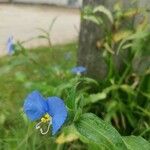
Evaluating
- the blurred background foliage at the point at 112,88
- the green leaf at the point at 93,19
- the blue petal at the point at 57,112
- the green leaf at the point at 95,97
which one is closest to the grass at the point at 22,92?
the blurred background foliage at the point at 112,88

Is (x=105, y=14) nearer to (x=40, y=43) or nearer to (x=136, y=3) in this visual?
(x=136, y=3)

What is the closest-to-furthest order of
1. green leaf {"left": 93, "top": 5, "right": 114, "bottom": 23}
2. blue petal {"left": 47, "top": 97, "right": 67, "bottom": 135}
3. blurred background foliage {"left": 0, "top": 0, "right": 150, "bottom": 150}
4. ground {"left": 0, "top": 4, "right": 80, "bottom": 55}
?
blue petal {"left": 47, "top": 97, "right": 67, "bottom": 135} → blurred background foliage {"left": 0, "top": 0, "right": 150, "bottom": 150} → green leaf {"left": 93, "top": 5, "right": 114, "bottom": 23} → ground {"left": 0, "top": 4, "right": 80, "bottom": 55}

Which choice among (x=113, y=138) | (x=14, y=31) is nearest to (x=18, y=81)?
(x=14, y=31)

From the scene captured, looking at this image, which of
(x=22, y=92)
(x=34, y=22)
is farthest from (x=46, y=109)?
(x=34, y=22)

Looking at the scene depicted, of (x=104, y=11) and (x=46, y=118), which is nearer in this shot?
(x=46, y=118)

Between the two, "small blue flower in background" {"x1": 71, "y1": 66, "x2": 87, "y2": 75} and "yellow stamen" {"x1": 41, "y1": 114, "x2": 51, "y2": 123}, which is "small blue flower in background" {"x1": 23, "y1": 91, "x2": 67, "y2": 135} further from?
"small blue flower in background" {"x1": 71, "y1": 66, "x2": 87, "y2": 75}

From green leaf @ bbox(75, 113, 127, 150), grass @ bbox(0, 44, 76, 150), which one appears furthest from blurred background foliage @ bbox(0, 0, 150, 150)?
green leaf @ bbox(75, 113, 127, 150)

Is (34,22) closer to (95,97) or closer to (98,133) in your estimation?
(95,97)
